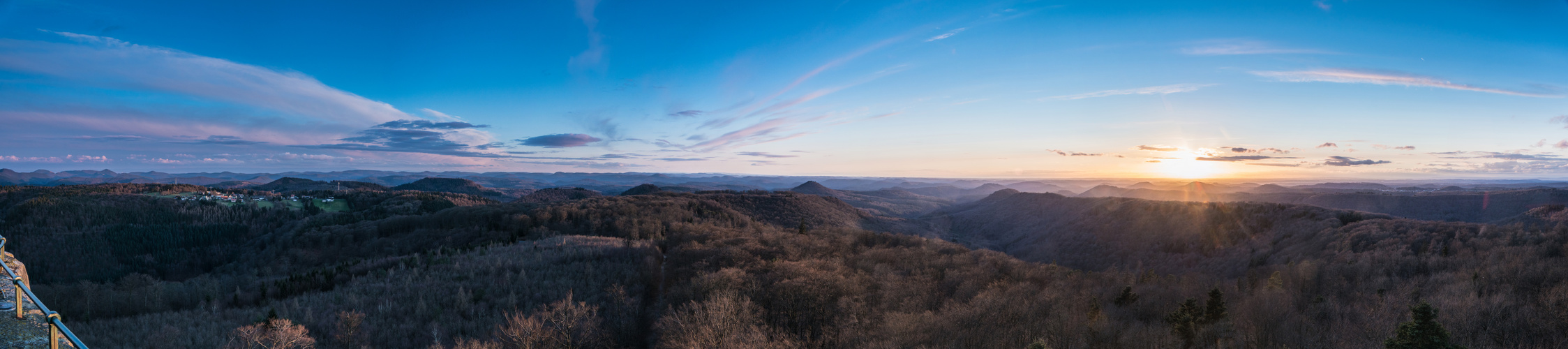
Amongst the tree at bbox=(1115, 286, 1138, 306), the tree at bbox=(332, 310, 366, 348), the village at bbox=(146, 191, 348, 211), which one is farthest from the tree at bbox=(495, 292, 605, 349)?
the village at bbox=(146, 191, 348, 211)

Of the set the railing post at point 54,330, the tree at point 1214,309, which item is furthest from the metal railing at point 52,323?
the tree at point 1214,309

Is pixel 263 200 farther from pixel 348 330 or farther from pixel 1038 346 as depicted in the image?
pixel 1038 346

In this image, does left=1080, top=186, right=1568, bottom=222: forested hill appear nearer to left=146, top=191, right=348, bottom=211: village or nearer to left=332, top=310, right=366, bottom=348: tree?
left=332, top=310, right=366, bottom=348: tree

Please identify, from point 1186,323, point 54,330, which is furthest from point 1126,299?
point 54,330

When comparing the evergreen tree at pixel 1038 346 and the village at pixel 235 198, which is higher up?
the evergreen tree at pixel 1038 346

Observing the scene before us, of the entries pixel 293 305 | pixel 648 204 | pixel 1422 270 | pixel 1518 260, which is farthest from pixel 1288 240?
pixel 648 204

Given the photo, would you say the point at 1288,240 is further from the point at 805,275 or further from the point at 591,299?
the point at 591,299

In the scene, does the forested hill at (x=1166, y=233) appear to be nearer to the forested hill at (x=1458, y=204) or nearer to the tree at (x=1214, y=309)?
the forested hill at (x=1458, y=204)
